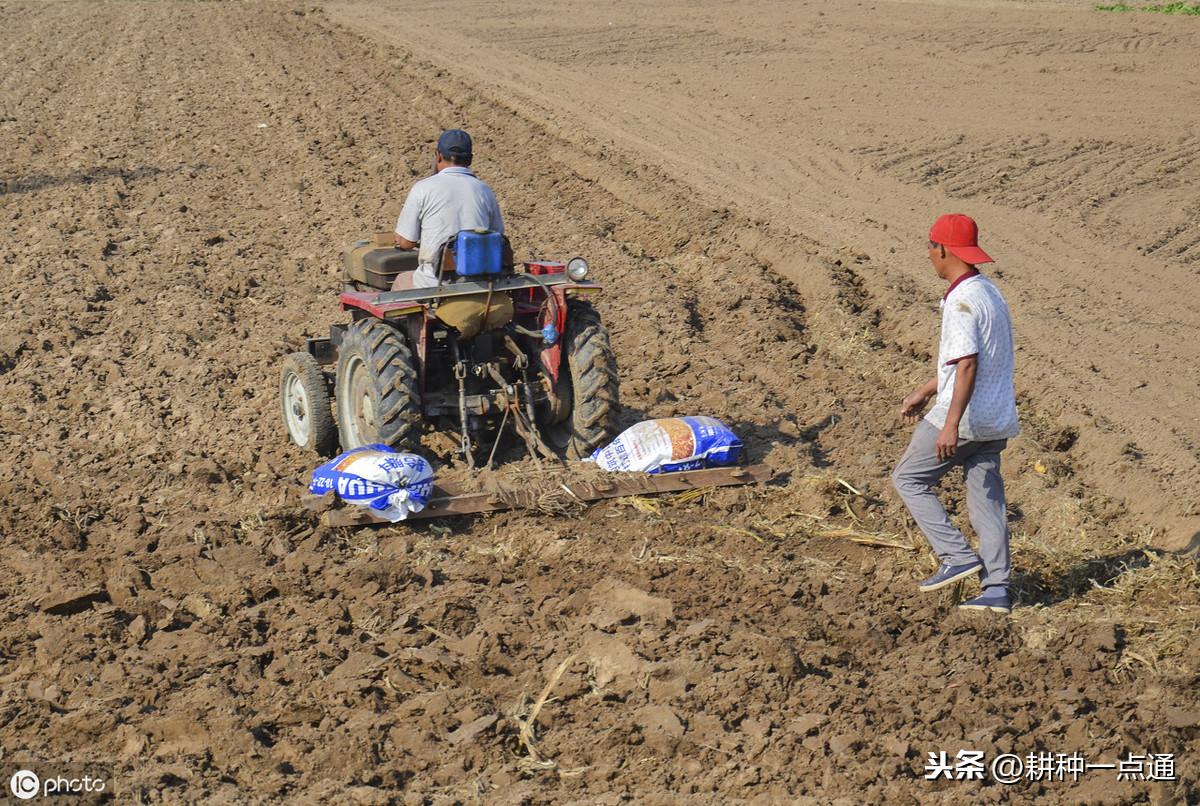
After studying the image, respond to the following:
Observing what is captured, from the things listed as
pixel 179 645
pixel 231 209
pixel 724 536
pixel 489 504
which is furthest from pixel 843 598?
pixel 231 209

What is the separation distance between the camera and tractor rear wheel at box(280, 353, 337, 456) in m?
7.38

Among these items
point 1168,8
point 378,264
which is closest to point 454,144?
point 378,264

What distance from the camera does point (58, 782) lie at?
174 inches

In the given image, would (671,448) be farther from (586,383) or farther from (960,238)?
(960,238)

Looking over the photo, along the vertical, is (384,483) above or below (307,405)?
below

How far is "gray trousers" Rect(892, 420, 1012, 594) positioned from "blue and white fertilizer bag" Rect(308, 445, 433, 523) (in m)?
2.31

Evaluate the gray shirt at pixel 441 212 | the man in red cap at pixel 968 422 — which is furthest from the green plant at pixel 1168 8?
the man in red cap at pixel 968 422

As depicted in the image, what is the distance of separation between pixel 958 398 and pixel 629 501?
2.04 metres

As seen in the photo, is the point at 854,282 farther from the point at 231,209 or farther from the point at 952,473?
the point at 231,209

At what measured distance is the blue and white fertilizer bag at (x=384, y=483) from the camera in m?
6.29

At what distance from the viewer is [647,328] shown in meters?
9.84

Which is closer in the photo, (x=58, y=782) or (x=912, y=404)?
(x=58, y=782)

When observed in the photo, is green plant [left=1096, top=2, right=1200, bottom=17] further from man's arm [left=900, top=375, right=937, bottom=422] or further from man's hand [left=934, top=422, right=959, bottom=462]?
man's hand [left=934, top=422, right=959, bottom=462]

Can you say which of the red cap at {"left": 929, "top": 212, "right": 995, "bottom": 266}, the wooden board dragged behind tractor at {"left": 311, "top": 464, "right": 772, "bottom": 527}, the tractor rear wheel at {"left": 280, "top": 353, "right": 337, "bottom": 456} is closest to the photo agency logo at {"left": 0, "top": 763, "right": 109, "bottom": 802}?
the wooden board dragged behind tractor at {"left": 311, "top": 464, "right": 772, "bottom": 527}
